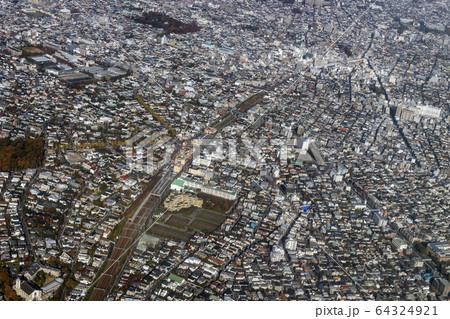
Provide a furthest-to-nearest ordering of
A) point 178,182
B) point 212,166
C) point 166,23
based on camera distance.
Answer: point 166,23 < point 212,166 < point 178,182

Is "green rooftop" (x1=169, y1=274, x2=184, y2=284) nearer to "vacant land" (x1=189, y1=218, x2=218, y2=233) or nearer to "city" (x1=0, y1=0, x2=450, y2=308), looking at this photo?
"city" (x1=0, y1=0, x2=450, y2=308)

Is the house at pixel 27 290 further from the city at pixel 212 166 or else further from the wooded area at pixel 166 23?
the wooded area at pixel 166 23

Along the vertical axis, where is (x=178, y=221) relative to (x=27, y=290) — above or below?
below

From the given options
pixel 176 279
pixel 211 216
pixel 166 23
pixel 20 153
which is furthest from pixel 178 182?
pixel 166 23

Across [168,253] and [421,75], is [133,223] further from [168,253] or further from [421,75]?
[421,75]

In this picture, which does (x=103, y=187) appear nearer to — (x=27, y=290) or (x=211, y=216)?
(x=211, y=216)

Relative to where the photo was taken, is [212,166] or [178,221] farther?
[212,166]

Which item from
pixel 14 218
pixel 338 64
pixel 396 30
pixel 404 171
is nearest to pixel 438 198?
pixel 404 171

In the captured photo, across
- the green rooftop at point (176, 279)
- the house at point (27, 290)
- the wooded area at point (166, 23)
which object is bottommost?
the wooded area at point (166, 23)

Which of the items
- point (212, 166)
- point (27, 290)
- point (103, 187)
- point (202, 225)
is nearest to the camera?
point (27, 290)

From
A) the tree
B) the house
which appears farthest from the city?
the tree

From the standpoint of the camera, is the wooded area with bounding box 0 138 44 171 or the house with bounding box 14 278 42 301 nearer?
the house with bounding box 14 278 42 301

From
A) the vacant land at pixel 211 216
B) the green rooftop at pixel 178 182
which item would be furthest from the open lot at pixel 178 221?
the green rooftop at pixel 178 182
